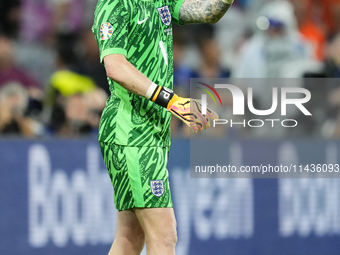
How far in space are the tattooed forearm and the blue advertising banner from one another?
7.12ft

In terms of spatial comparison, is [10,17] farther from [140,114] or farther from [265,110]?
[140,114]

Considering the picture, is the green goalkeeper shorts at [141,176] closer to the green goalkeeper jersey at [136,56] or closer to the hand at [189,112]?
the green goalkeeper jersey at [136,56]

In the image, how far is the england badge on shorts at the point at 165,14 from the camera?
138 inches

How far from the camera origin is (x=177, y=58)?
765cm

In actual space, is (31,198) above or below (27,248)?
above

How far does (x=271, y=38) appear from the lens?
7195 mm

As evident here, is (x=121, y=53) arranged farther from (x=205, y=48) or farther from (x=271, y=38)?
(x=205, y=48)

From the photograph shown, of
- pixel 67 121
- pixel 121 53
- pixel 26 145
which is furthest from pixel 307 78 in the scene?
pixel 121 53

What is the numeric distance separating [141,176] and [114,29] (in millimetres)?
861

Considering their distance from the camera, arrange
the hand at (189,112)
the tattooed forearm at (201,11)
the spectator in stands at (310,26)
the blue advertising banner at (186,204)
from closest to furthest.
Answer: the hand at (189,112) < the tattooed forearm at (201,11) < the blue advertising banner at (186,204) < the spectator in stands at (310,26)

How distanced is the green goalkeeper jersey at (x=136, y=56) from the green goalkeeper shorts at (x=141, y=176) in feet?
0.18

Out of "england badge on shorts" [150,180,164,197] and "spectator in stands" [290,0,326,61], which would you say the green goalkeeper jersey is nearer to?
"england badge on shorts" [150,180,164,197]

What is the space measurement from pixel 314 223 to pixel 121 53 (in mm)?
3481

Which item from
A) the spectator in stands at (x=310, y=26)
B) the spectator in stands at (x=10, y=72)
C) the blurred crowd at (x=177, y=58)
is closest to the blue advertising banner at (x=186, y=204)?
the blurred crowd at (x=177, y=58)
